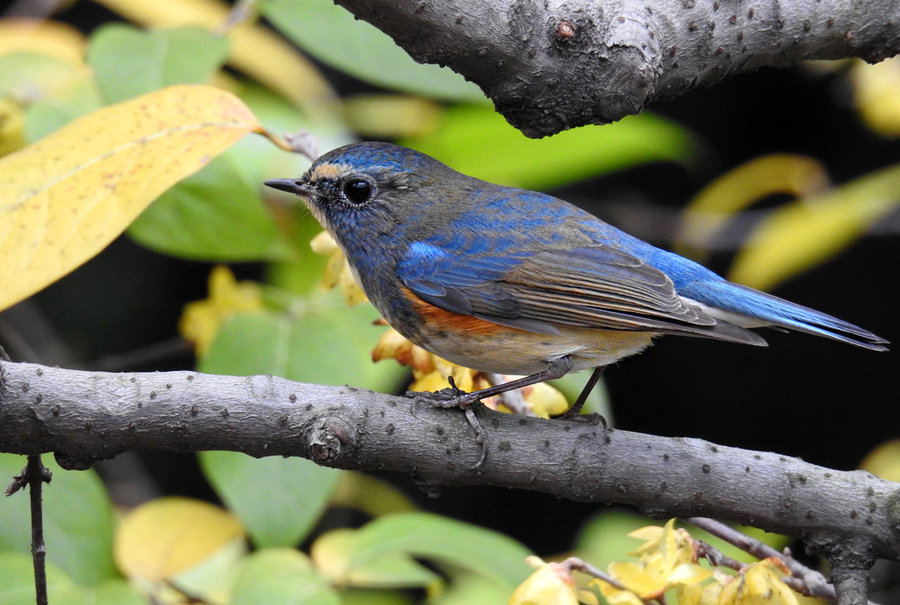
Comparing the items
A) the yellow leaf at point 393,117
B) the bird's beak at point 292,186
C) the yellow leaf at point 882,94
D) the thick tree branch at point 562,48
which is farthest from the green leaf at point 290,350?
the yellow leaf at point 882,94

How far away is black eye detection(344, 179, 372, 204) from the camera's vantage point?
9.51ft

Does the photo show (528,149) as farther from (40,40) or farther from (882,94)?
(40,40)

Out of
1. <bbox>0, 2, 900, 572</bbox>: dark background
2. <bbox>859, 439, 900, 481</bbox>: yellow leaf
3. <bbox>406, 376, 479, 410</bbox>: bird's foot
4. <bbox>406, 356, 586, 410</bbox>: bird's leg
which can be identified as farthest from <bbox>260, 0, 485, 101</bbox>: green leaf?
<bbox>0, 2, 900, 572</bbox>: dark background

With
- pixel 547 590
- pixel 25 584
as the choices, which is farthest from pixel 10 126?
pixel 547 590

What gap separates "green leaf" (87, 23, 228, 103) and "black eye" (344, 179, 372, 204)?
0.54 metres

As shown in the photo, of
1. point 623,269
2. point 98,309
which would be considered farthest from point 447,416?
point 98,309

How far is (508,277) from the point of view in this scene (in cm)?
281

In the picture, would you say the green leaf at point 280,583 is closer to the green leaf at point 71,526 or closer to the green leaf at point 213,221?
the green leaf at point 71,526

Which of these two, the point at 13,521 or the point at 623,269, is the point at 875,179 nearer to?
the point at 623,269

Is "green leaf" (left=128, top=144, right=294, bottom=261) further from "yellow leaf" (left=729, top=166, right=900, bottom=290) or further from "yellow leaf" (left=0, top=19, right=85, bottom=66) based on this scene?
"yellow leaf" (left=729, top=166, right=900, bottom=290)

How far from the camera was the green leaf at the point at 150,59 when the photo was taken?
2.81m

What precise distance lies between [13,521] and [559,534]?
4.10 metres

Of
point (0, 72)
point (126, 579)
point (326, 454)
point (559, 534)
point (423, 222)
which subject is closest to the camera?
point (326, 454)

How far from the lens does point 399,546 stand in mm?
2480
